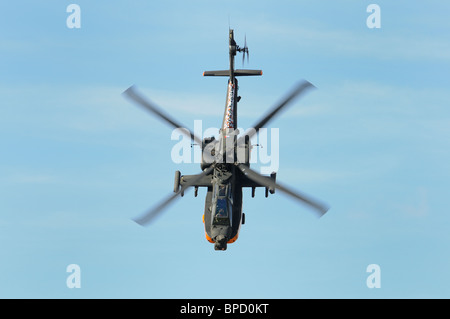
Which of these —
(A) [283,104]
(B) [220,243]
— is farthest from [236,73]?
(B) [220,243]

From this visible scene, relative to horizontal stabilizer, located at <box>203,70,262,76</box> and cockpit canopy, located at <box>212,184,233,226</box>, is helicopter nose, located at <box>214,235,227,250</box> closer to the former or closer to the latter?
cockpit canopy, located at <box>212,184,233,226</box>

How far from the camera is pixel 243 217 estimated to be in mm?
79375

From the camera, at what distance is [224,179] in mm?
78250

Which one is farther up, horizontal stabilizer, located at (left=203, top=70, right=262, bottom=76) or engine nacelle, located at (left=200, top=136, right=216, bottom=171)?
horizontal stabilizer, located at (left=203, top=70, right=262, bottom=76)

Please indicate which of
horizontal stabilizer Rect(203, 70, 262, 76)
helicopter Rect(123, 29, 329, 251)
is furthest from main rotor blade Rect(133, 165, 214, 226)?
horizontal stabilizer Rect(203, 70, 262, 76)

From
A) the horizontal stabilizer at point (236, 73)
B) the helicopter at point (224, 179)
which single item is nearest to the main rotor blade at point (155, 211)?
the helicopter at point (224, 179)

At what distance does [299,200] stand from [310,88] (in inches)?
488

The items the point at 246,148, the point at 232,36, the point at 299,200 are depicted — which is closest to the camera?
the point at 299,200

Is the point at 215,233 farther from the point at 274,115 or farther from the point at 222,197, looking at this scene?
the point at 274,115

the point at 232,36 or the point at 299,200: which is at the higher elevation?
the point at 232,36

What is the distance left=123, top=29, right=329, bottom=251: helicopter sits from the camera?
7619 centimetres

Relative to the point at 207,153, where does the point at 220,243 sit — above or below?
below

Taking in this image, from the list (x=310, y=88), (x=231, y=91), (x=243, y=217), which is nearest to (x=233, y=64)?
(x=231, y=91)

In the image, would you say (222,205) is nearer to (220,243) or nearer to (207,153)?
(220,243)
